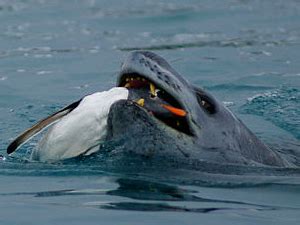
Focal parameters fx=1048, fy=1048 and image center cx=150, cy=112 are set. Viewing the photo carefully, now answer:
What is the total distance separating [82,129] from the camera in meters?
5.70

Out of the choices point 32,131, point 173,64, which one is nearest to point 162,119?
point 32,131

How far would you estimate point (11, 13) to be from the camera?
13086 mm

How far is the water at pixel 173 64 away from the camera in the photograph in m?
5.27

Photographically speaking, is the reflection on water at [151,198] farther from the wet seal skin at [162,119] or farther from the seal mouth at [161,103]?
the seal mouth at [161,103]

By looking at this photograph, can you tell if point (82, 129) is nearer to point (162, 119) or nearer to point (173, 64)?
point (162, 119)

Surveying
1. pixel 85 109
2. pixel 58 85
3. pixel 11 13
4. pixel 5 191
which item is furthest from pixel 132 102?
pixel 11 13

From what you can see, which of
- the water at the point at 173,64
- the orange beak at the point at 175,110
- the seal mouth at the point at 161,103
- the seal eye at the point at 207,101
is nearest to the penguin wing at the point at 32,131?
the water at the point at 173,64

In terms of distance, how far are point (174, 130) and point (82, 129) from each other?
501 millimetres

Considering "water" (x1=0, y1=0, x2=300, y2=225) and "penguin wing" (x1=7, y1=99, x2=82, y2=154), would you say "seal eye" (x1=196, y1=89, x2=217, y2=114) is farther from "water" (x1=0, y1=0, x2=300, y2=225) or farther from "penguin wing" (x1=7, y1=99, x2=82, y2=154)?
"penguin wing" (x1=7, y1=99, x2=82, y2=154)

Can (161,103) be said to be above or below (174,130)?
above

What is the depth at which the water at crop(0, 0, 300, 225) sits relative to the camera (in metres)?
5.27

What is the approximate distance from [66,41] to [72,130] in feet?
19.9

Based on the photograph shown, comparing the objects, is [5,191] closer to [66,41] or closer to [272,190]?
[272,190]

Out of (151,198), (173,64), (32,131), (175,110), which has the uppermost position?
(173,64)
